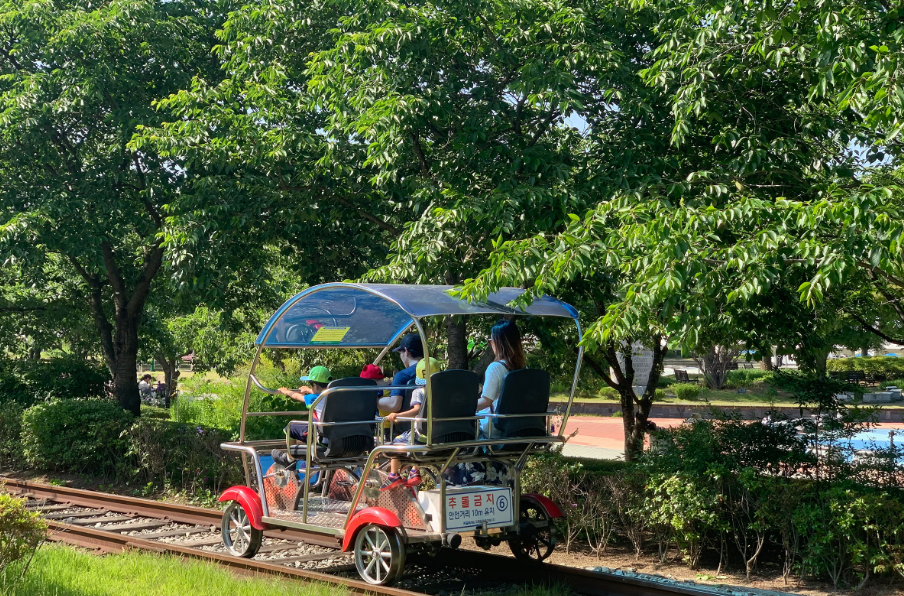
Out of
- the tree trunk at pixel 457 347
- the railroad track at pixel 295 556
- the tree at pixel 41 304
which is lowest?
the railroad track at pixel 295 556

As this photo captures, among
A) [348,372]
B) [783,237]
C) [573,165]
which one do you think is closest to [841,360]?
[348,372]

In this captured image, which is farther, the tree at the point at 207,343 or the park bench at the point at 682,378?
the park bench at the point at 682,378

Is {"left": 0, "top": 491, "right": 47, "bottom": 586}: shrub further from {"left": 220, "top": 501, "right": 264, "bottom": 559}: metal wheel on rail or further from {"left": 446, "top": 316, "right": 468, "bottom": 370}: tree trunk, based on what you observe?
{"left": 446, "top": 316, "right": 468, "bottom": 370}: tree trunk

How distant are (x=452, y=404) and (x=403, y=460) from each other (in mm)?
672

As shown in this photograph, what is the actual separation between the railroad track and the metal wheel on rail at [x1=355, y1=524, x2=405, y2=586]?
0.17 m

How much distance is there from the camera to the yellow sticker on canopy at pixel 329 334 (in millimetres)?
9086

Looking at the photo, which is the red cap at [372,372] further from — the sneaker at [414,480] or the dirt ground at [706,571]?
the dirt ground at [706,571]

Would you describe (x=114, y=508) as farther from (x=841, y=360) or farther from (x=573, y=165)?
(x=841, y=360)

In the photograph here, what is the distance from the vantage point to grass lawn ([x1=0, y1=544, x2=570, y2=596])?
6.52 m

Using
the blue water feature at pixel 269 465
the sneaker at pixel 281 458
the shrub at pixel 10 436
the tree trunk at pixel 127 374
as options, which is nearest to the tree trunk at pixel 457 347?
the blue water feature at pixel 269 465

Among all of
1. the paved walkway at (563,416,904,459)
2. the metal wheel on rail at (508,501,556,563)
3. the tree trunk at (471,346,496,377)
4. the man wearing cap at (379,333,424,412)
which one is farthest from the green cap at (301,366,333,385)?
the paved walkway at (563,416,904,459)

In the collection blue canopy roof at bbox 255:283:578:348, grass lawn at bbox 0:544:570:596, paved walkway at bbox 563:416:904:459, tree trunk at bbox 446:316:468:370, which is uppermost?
blue canopy roof at bbox 255:283:578:348

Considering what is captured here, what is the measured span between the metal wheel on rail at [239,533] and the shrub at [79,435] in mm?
6194

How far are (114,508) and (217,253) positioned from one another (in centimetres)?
368
